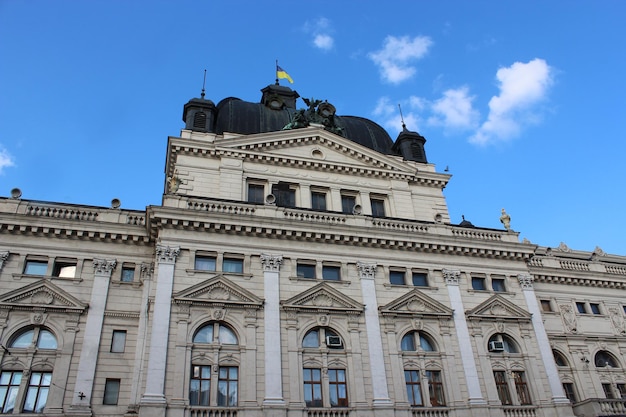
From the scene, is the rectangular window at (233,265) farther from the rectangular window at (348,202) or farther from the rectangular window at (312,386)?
the rectangular window at (348,202)

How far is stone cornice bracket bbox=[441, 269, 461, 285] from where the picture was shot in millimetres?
32906

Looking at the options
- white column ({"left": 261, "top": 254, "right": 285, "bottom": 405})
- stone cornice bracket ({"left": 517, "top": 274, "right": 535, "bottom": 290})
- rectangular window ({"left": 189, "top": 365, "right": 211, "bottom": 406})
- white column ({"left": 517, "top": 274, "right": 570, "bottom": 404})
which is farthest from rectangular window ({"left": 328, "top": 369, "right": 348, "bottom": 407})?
stone cornice bracket ({"left": 517, "top": 274, "right": 535, "bottom": 290})

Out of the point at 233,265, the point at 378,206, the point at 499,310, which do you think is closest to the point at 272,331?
the point at 233,265

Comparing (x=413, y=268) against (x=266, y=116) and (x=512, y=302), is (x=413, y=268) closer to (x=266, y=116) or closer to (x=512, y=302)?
(x=512, y=302)

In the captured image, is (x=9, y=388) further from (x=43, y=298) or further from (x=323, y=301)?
(x=323, y=301)

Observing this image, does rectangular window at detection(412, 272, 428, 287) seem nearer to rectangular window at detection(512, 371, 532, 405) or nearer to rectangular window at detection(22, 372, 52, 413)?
rectangular window at detection(512, 371, 532, 405)

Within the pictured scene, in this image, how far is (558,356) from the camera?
118 feet

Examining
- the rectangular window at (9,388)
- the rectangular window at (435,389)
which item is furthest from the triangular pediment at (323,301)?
the rectangular window at (9,388)

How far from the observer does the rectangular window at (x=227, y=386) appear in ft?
85.8

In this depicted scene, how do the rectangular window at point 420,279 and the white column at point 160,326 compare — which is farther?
the rectangular window at point 420,279

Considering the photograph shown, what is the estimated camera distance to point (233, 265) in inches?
1177

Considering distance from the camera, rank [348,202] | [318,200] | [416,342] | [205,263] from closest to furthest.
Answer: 1. [205,263]
2. [416,342]
3. [318,200]
4. [348,202]

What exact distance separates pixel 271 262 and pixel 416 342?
9487 millimetres

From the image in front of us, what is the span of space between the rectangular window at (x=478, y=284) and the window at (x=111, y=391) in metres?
21.6
